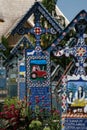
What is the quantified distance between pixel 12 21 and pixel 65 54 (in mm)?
43289

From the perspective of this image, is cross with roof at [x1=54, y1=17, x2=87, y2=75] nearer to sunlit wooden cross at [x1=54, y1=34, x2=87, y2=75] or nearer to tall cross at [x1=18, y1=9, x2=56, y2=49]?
sunlit wooden cross at [x1=54, y1=34, x2=87, y2=75]

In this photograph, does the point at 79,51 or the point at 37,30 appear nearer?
the point at 79,51

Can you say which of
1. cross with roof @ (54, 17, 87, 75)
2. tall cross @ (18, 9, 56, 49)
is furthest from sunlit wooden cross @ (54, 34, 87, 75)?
tall cross @ (18, 9, 56, 49)

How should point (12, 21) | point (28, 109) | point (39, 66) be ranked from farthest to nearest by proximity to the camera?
1. point (12, 21)
2. point (39, 66)
3. point (28, 109)

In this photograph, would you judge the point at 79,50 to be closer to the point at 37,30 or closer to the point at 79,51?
the point at 79,51

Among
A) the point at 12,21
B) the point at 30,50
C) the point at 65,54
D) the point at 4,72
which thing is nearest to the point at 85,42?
the point at 65,54

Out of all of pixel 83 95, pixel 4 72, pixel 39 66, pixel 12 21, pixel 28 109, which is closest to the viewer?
pixel 83 95

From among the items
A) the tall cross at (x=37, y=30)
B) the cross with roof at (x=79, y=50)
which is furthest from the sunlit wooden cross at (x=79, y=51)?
the tall cross at (x=37, y=30)

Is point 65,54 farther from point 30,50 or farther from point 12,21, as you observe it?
point 12,21

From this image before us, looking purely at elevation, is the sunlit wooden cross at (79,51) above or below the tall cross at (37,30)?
below

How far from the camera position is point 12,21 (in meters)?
55.6

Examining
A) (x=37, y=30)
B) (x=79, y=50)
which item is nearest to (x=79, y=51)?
(x=79, y=50)

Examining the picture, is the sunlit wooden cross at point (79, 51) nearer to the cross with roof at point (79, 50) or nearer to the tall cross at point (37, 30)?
the cross with roof at point (79, 50)

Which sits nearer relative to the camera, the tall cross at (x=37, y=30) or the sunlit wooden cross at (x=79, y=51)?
the sunlit wooden cross at (x=79, y=51)
